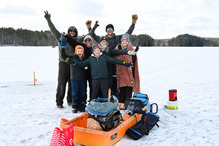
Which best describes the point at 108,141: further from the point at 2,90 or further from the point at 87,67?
the point at 2,90

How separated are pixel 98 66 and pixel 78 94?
0.80 m

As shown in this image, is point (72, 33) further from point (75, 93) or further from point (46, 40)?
point (46, 40)

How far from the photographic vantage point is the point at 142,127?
3.31 meters

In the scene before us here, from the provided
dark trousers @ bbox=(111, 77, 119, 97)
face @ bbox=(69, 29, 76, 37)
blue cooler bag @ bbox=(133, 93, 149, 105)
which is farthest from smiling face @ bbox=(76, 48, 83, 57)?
blue cooler bag @ bbox=(133, 93, 149, 105)

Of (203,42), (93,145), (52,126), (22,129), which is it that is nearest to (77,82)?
(52,126)

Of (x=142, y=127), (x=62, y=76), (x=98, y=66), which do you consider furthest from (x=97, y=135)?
(x=62, y=76)

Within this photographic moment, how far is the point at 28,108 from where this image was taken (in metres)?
4.84

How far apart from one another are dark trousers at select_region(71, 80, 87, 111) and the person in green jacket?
0.34 meters

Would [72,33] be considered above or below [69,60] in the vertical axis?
above

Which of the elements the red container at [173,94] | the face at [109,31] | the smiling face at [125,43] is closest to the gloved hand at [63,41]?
the face at [109,31]

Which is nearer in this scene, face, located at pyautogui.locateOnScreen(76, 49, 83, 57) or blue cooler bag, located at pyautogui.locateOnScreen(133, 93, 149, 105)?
blue cooler bag, located at pyautogui.locateOnScreen(133, 93, 149, 105)

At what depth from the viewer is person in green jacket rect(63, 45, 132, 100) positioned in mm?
4148

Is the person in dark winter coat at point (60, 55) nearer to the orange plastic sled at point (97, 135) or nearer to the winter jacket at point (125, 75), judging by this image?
the winter jacket at point (125, 75)

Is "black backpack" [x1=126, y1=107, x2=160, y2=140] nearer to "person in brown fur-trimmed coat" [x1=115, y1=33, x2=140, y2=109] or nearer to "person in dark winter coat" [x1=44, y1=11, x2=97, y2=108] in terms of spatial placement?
"person in brown fur-trimmed coat" [x1=115, y1=33, x2=140, y2=109]
